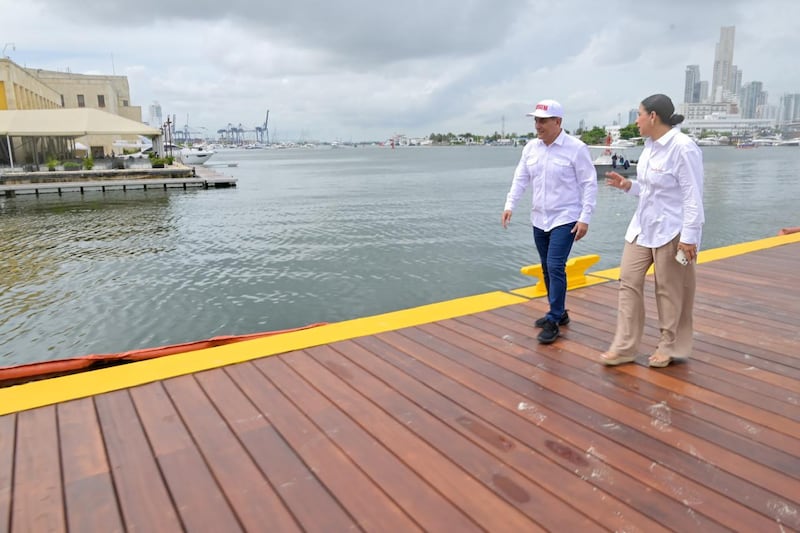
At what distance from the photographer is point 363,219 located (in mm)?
Answer: 21844

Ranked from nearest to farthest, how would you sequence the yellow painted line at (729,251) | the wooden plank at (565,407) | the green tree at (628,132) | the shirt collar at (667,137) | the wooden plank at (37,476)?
the wooden plank at (37,476) < the wooden plank at (565,407) < the shirt collar at (667,137) < the yellow painted line at (729,251) < the green tree at (628,132)

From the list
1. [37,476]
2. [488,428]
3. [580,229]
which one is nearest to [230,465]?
[37,476]

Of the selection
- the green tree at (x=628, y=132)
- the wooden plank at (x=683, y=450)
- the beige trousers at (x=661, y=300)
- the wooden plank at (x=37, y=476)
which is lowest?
the wooden plank at (x=683, y=450)

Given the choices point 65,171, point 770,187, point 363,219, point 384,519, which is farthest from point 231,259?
point 770,187

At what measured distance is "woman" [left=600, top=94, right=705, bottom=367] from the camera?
3242mm

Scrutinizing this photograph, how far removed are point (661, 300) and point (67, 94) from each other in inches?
3459

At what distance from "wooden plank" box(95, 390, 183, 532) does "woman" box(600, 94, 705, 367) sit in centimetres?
276

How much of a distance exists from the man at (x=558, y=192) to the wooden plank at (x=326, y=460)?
77.4 inches

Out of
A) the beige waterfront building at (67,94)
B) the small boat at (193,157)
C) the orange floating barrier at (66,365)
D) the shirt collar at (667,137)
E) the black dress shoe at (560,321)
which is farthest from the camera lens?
the small boat at (193,157)

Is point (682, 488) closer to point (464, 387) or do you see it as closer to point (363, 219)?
point (464, 387)

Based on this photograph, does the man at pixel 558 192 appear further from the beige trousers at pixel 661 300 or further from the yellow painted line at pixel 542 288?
the yellow painted line at pixel 542 288

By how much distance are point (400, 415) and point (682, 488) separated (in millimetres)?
1382

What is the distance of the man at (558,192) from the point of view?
3.99 meters

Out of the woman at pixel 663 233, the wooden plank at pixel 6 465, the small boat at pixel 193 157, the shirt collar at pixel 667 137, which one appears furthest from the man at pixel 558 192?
the small boat at pixel 193 157
